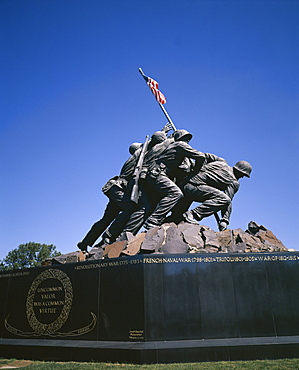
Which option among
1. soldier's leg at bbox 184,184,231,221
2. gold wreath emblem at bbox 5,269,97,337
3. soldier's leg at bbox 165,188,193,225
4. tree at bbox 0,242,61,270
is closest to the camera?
gold wreath emblem at bbox 5,269,97,337

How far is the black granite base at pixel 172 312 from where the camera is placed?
6.16 m

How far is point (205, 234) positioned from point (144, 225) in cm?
217

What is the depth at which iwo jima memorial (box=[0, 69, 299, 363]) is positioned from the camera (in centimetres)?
637

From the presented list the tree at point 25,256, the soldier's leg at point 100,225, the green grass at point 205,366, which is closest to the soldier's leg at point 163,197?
the soldier's leg at point 100,225

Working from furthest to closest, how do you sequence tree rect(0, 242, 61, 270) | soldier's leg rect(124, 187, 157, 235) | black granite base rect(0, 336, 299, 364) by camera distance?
tree rect(0, 242, 61, 270)
soldier's leg rect(124, 187, 157, 235)
black granite base rect(0, 336, 299, 364)

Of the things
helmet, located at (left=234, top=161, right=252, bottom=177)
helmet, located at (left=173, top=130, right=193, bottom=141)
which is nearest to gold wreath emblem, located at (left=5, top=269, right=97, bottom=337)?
helmet, located at (left=173, top=130, right=193, bottom=141)

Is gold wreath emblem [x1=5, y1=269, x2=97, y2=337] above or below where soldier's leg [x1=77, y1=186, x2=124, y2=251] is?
below

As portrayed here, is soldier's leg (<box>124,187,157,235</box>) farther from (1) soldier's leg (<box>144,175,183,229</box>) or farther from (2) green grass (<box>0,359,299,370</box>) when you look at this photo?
(2) green grass (<box>0,359,299,370</box>)

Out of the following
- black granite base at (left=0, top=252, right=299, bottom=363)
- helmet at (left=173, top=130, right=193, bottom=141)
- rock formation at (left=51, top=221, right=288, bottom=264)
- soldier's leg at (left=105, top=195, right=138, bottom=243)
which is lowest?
black granite base at (left=0, top=252, right=299, bottom=363)

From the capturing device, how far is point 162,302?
684cm

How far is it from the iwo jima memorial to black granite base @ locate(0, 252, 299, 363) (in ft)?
0.07

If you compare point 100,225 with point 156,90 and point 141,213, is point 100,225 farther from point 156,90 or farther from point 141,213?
point 156,90

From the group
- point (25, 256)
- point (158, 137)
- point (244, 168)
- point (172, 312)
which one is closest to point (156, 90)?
point (158, 137)

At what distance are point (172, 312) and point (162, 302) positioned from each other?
30 cm
